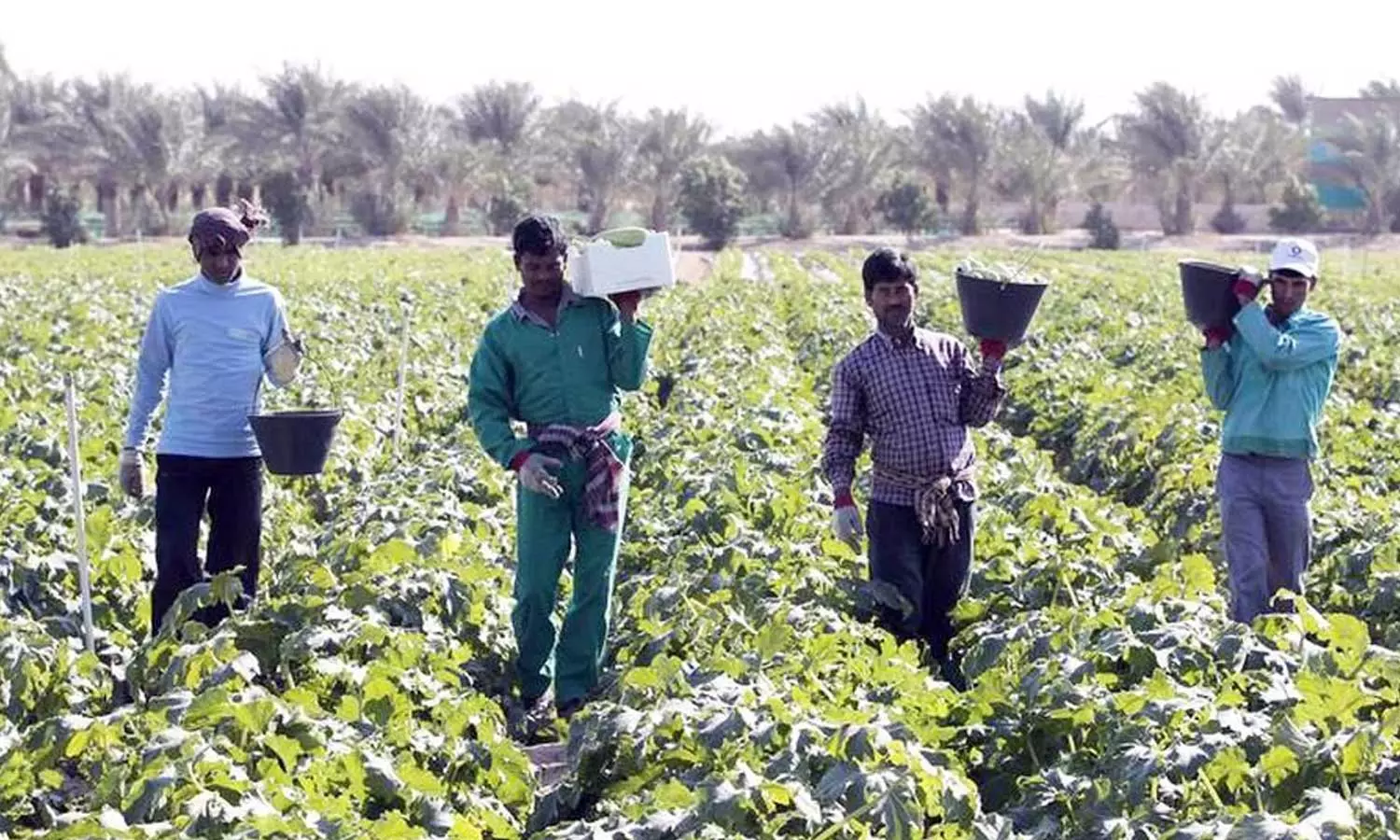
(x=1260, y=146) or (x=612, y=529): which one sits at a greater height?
(x=1260, y=146)

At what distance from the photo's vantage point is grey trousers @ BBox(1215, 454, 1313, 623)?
21.4 feet

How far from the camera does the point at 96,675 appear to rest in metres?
6.08

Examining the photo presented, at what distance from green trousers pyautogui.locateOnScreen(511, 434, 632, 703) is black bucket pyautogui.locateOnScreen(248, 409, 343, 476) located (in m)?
0.80

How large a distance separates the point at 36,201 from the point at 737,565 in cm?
7009

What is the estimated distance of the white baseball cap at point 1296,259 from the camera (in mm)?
6273

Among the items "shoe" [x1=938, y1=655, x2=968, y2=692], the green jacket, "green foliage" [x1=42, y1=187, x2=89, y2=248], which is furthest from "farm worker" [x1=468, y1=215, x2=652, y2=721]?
"green foliage" [x1=42, y1=187, x2=89, y2=248]

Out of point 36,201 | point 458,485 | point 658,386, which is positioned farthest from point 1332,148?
point 458,485

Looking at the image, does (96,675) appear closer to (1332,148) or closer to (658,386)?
(658,386)

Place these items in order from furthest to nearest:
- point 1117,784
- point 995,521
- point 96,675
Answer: point 995,521, point 96,675, point 1117,784

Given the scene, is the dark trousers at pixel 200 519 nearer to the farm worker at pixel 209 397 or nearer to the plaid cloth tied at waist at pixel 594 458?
the farm worker at pixel 209 397

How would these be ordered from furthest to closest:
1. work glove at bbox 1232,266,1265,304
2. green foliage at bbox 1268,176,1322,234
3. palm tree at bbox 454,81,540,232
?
1. palm tree at bbox 454,81,540,232
2. green foliage at bbox 1268,176,1322,234
3. work glove at bbox 1232,266,1265,304

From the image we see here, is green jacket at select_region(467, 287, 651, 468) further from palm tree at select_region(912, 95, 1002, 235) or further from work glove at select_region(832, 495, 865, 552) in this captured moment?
palm tree at select_region(912, 95, 1002, 235)

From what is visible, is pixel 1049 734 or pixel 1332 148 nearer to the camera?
pixel 1049 734

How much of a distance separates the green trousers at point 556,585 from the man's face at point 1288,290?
2.40 metres
